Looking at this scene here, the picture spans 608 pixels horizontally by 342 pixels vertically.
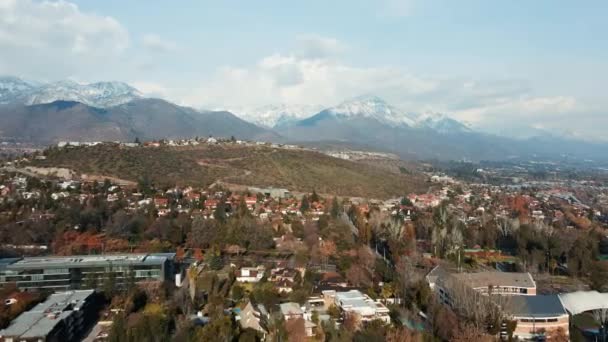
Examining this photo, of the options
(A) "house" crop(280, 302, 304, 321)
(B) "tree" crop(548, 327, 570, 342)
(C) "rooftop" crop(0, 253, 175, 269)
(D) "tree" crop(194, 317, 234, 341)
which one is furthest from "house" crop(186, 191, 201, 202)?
(B) "tree" crop(548, 327, 570, 342)

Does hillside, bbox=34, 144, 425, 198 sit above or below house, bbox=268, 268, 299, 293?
above

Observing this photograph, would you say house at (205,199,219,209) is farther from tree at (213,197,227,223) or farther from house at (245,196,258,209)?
house at (245,196,258,209)

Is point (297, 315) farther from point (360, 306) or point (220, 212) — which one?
point (220, 212)

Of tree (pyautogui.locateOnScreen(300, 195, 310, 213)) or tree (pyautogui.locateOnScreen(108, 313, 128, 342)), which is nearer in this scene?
tree (pyautogui.locateOnScreen(108, 313, 128, 342))

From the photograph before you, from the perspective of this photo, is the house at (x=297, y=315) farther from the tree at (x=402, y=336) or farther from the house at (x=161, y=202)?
the house at (x=161, y=202)

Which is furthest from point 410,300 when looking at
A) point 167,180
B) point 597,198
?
point 597,198

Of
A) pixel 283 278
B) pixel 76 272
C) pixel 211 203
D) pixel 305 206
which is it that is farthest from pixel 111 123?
pixel 283 278
